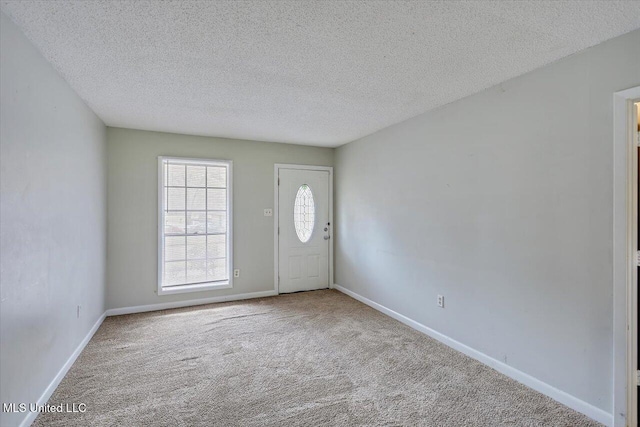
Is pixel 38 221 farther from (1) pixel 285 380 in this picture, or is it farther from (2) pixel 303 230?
(2) pixel 303 230

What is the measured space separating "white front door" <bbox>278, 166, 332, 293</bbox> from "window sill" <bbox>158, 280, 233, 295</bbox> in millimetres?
873

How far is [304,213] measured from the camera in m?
5.19

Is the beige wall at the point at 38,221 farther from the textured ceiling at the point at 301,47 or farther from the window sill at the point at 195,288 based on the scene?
the window sill at the point at 195,288

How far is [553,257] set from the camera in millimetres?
2262

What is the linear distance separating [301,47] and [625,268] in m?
2.45

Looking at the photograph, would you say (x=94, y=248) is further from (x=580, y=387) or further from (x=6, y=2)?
(x=580, y=387)

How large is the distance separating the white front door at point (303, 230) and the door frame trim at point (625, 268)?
3.81 metres

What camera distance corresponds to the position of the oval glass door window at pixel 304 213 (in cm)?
514

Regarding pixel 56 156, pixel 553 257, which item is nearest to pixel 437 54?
pixel 553 257

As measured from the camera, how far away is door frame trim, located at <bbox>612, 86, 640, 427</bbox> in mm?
1883

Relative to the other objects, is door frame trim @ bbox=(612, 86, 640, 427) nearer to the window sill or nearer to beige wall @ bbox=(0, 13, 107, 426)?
beige wall @ bbox=(0, 13, 107, 426)

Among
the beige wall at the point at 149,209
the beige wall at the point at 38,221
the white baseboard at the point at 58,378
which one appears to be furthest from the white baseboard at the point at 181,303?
the beige wall at the point at 38,221

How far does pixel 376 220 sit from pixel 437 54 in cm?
242

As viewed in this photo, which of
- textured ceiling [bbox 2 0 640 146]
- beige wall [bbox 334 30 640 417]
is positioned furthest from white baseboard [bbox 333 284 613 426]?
textured ceiling [bbox 2 0 640 146]
